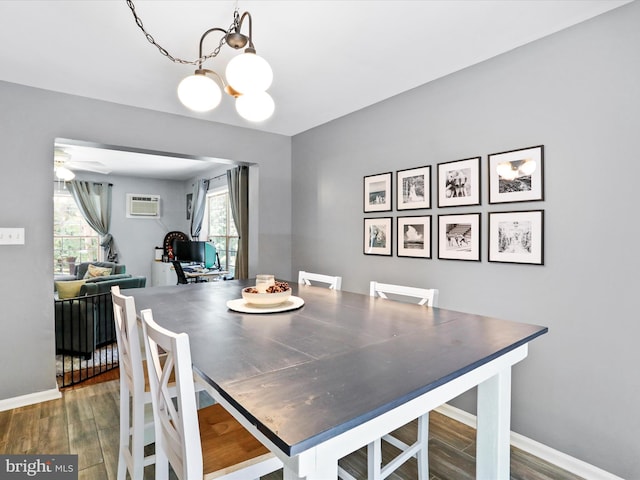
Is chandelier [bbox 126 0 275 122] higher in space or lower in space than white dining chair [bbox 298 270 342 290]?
higher

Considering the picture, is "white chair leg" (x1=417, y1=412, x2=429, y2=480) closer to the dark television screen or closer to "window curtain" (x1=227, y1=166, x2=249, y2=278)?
"window curtain" (x1=227, y1=166, x2=249, y2=278)

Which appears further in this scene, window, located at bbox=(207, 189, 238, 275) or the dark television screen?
window, located at bbox=(207, 189, 238, 275)

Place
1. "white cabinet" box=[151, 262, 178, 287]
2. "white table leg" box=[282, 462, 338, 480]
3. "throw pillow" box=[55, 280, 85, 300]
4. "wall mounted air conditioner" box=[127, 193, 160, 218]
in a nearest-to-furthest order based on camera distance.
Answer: "white table leg" box=[282, 462, 338, 480]
"throw pillow" box=[55, 280, 85, 300]
"white cabinet" box=[151, 262, 178, 287]
"wall mounted air conditioner" box=[127, 193, 160, 218]

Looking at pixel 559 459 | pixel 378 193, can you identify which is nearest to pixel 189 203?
pixel 378 193

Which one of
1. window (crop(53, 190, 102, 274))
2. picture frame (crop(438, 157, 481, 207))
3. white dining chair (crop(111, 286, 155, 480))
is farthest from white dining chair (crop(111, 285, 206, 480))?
window (crop(53, 190, 102, 274))

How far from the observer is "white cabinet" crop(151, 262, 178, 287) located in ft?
19.9

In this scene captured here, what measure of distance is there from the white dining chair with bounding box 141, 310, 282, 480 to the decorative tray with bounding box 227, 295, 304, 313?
0.43 m

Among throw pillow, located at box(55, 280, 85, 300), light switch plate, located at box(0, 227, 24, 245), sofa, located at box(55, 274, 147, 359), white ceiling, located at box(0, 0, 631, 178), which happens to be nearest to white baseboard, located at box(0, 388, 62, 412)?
sofa, located at box(55, 274, 147, 359)

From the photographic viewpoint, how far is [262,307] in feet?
5.58

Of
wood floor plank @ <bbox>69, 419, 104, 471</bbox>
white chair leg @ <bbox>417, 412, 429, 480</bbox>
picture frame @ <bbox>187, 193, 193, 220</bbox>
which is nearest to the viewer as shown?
white chair leg @ <bbox>417, 412, 429, 480</bbox>

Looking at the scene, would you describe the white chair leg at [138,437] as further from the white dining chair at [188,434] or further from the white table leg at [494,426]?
the white table leg at [494,426]

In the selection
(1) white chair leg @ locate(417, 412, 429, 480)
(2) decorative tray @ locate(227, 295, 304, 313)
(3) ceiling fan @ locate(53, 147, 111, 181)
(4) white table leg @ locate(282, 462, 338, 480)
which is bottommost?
(1) white chair leg @ locate(417, 412, 429, 480)

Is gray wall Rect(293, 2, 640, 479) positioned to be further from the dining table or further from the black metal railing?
the black metal railing

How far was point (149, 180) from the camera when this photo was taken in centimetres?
721
